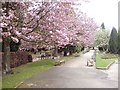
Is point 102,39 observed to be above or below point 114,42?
above

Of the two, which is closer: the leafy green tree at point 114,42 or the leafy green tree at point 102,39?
the leafy green tree at point 114,42

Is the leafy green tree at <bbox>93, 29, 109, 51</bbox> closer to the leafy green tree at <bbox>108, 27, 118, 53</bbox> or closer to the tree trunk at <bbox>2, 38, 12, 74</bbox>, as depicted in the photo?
the leafy green tree at <bbox>108, 27, 118, 53</bbox>

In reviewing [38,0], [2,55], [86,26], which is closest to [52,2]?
[38,0]

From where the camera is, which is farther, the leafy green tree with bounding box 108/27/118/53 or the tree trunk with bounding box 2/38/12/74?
the leafy green tree with bounding box 108/27/118/53

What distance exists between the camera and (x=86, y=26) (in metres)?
45.1

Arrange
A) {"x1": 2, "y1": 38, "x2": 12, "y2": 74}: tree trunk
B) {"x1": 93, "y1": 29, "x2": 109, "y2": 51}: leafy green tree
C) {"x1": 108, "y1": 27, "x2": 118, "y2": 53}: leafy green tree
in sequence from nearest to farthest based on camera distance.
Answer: {"x1": 2, "y1": 38, "x2": 12, "y2": 74}: tree trunk → {"x1": 108, "y1": 27, "x2": 118, "y2": 53}: leafy green tree → {"x1": 93, "y1": 29, "x2": 109, "y2": 51}: leafy green tree

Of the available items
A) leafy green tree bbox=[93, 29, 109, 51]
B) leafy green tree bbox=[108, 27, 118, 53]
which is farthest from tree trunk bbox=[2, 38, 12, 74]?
leafy green tree bbox=[93, 29, 109, 51]

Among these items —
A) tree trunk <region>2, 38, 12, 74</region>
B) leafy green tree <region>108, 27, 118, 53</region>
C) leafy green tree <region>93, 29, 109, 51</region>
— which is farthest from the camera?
leafy green tree <region>93, 29, 109, 51</region>

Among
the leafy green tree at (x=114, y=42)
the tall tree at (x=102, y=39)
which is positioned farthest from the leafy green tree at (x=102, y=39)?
the leafy green tree at (x=114, y=42)

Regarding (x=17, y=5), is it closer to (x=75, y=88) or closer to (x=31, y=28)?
(x=31, y=28)

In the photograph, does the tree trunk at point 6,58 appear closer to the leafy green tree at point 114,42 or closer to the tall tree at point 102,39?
the leafy green tree at point 114,42

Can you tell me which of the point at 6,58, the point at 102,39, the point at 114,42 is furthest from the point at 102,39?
the point at 6,58

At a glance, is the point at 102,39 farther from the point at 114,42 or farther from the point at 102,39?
the point at 114,42

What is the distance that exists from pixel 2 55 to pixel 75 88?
9999 millimetres
